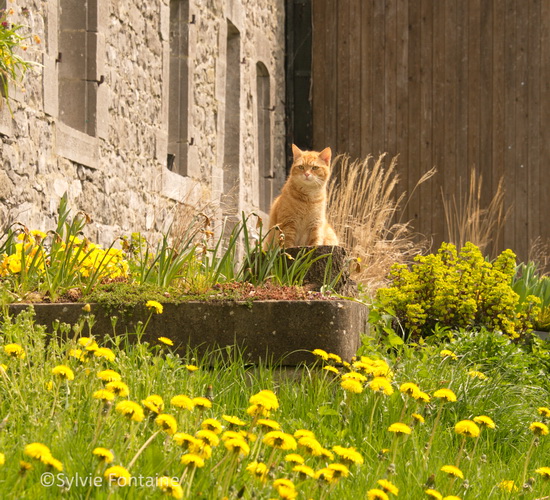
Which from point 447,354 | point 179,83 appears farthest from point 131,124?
point 447,354

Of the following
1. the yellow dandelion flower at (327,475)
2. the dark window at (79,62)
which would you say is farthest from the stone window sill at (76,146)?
the yellow dandelion flower at (327,475)

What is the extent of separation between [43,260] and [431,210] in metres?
7.07

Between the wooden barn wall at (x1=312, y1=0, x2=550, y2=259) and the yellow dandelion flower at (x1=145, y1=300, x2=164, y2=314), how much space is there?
23.6 feet

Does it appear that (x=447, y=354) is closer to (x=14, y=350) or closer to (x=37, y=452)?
(x=14, y=350)

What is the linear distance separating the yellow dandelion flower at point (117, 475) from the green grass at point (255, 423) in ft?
0.12

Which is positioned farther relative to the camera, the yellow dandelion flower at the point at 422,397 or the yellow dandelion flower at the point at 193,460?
the yellow dandelion flower at the point at 422,397

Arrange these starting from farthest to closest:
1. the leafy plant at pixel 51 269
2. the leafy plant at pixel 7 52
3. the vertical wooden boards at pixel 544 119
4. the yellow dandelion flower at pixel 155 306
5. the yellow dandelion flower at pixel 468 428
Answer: the vertical wooden boards at pixel 544 119, the leafy plant at pixel 7 52, the leafy plant at pixel 51 269, the yellow dandelion flower at pixel 155 306, the yellow dandelion flower at pixel 468 428

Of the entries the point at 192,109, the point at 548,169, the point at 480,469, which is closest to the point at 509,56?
the point at 548,169

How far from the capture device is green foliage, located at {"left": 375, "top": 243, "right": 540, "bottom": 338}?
4992 millimetres

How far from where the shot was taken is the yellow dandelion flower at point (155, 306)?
10.8 feet

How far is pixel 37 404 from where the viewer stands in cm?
256

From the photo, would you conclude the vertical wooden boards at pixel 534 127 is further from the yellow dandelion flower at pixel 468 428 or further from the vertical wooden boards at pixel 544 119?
the yellow dandelion flower at pixel 468 428

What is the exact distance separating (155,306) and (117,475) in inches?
63.2

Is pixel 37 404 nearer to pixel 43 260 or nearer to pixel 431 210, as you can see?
pixel 43 260
